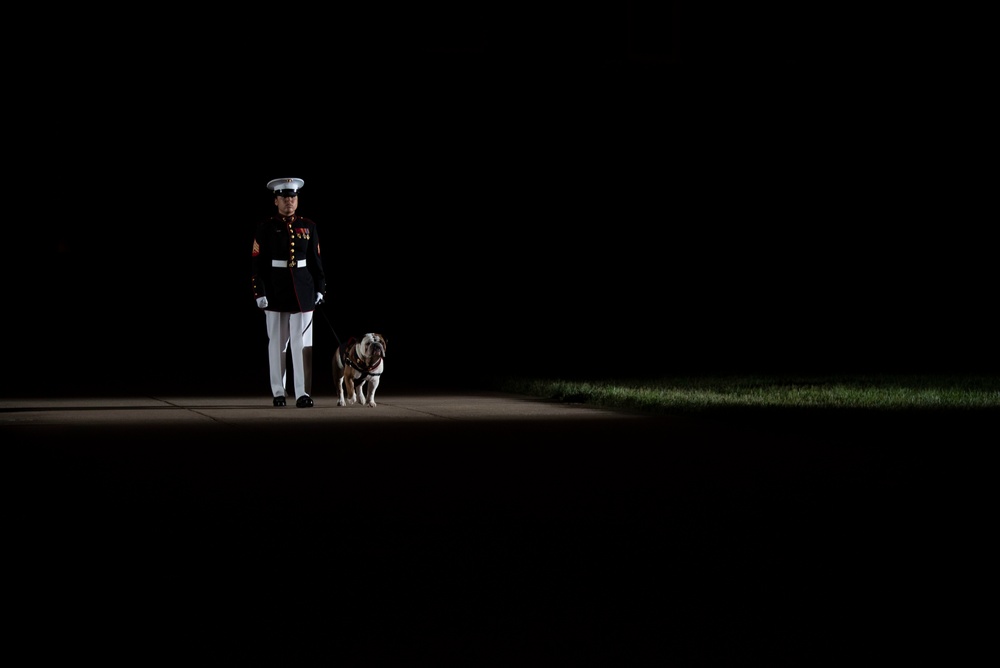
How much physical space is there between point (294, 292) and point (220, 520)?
8527mm

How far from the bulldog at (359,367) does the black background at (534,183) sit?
10678 mm

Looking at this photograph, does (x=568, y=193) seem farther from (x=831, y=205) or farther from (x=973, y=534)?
(x=973, y=534)

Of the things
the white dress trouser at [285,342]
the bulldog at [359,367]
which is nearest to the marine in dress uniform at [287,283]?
the white dress trouser at [285,342]

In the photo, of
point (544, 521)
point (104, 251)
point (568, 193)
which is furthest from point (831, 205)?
point (544, 521)

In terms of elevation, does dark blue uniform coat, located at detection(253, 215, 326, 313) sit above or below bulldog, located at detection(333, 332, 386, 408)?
above

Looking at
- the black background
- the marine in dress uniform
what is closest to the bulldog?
the marine in dress uniform

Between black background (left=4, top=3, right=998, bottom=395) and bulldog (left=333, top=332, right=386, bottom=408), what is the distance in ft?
35.0

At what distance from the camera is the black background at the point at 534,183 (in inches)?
1248

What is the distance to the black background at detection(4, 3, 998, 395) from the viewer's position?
31.7 meters

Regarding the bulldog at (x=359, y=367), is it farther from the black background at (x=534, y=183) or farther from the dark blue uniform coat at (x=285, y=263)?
the black background at (x=534, y=183)

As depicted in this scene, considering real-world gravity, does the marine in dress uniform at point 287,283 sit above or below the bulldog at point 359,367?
above

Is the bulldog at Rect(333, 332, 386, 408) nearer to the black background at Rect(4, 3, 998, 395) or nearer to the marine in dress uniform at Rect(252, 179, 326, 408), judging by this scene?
the marine in dress uniform at Rect(252, 179, 326, 408)

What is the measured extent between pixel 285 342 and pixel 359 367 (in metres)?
1.11

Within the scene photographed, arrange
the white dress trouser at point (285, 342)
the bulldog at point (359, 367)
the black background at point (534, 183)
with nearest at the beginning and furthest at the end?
1. the bulldog at point (359, 367)
2. the white dress trouser at point (285, 342)
3. the black background at point (534, 183)
